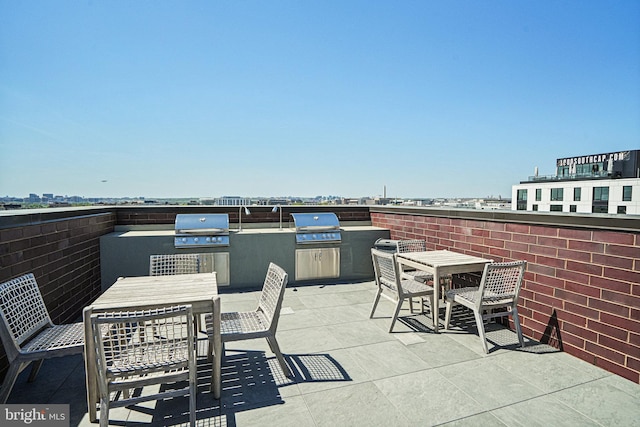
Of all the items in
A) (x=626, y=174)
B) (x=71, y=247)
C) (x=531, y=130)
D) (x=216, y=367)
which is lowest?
(x=216, y=367)

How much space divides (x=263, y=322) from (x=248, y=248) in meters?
2.73

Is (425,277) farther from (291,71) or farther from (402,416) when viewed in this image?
(291,71)

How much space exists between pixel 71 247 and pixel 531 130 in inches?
1516

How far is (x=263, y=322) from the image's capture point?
2.61 meters

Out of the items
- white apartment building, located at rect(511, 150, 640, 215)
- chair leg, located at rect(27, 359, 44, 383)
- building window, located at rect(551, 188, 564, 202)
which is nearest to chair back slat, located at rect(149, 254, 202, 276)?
chair leg, located at rect(27, 359, 44, 383)

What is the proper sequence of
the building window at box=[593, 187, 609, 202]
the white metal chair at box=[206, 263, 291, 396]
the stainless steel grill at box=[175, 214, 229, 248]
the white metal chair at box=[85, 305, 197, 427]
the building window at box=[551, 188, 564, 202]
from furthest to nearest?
the building window at box=[551, 188, 564, 202] → the building window at box=[593, 187, 609, 202] → the stainless steel grill at box=[175, 214, 229, 248] → the white metal chair at box=[206, 263, 291, 396] → the white metal chair at box=[85, 305, 197, 427]

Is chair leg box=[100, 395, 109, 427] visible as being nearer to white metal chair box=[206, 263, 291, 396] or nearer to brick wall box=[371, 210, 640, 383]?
white metal chair box=[206, 263, 291, 396]

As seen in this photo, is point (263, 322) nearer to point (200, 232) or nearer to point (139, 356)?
point (139, 356)

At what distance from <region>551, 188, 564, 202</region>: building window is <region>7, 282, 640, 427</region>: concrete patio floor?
5447 centimetres

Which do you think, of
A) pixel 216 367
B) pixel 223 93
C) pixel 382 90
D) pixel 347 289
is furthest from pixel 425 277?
pixel 223 93

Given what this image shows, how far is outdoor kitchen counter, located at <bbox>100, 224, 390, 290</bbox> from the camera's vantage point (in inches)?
184

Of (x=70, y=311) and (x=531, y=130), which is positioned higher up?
(x=531, y=130)

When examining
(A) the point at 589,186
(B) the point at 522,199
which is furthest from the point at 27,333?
(B) the point at 522,199

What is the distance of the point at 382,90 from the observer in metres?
11.0
